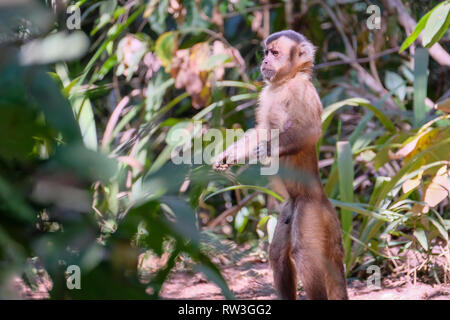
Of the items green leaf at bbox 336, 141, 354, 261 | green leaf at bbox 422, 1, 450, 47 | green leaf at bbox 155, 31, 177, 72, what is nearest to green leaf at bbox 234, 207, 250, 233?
green leaf at bbox 336, 141, 354, 261

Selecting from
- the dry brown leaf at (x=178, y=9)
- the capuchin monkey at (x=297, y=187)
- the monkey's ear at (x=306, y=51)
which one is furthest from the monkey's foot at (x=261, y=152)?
the dry brown leaf at (x=178, y=9)

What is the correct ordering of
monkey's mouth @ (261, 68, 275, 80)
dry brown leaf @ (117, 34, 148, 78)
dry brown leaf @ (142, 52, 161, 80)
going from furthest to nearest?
dry brown leaf @ (142, 52, 161, 80), dry brown leaf @ (117, 34, 148, 78), monkey's mouth @ (261, 68, 275, 80)

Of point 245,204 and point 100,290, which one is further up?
point 245,204

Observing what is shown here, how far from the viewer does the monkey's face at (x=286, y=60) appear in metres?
3.01

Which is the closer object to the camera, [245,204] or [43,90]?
[43,90]

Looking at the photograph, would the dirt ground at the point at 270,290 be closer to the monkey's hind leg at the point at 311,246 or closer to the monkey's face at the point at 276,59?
the monkey's hind leg at the point at 311,246

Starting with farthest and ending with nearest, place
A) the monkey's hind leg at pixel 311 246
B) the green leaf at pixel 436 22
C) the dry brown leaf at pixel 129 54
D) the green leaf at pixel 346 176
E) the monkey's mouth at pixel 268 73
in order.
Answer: the dry brown leaf at pixel 129 54 < the green leaf at pixel 346 176 < the monkey's mouth at pixel 268 73 < the green leaf at pixel 436 22 < the monkey's hind leg at pixel 311 246

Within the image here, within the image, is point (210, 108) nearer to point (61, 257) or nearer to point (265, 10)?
point (265, 10)

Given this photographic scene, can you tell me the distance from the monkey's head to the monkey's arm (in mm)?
391

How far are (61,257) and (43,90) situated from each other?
0.22 metres

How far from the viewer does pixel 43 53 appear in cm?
82

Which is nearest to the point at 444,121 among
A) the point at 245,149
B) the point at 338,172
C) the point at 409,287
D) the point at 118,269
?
the point at 338,172

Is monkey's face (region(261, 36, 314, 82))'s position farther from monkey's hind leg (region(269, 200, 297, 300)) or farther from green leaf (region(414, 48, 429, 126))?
green leaf (region(414, 48, 429, 126))

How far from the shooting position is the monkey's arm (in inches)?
102
